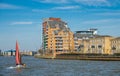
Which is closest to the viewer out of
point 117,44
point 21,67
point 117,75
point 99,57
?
point 117,75

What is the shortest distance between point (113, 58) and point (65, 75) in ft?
340

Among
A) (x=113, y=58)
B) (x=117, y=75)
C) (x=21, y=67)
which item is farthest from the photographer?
(x=113, y=58)

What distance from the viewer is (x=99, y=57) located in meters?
185

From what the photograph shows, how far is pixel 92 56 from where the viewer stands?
19388 cm

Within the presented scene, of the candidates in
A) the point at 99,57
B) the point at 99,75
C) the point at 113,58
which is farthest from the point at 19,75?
the point at 99,57

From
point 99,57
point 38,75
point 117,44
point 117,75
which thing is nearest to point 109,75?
point 117,75

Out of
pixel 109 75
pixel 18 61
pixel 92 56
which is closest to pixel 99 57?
pixel 92 56

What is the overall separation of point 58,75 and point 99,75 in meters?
8.60

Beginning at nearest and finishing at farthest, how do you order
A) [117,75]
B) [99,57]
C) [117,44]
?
1. [117,75]
2. [99,57]
3. [117,44]

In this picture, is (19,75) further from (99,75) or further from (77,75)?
(99,75)

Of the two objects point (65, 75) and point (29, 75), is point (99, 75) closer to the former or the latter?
point (65, 75)

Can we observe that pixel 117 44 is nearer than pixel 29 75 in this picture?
No

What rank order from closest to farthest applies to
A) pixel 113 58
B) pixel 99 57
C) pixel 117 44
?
pixel 113 58, pixel 99 57, pixel 117 44

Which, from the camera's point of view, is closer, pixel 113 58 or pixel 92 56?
pixel 113 58
